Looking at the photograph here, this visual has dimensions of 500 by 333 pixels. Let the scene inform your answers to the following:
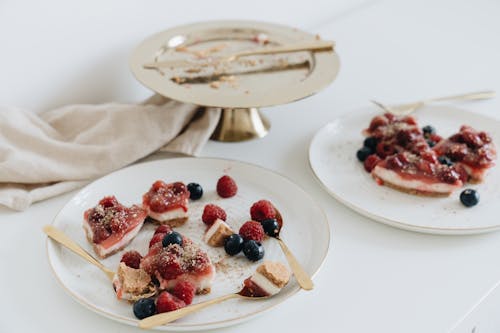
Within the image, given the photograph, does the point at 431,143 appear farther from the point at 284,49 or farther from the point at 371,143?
the point at 284,49

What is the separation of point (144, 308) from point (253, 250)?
0.23 meters

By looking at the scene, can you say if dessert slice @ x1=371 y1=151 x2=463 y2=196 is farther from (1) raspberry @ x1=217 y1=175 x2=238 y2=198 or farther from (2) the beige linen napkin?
(2) the beige linen napkin

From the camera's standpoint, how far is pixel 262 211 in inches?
46.5

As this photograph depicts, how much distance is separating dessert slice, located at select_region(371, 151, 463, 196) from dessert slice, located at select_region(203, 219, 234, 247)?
36 centimetres

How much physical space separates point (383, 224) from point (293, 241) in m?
0.20

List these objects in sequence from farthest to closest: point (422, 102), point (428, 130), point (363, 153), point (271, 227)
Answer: point (422, 102) → point (428, 130) → point (363, 153) → point (271, 227)

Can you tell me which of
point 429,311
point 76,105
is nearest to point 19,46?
point 76,105

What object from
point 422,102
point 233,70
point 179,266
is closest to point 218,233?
point 179,266

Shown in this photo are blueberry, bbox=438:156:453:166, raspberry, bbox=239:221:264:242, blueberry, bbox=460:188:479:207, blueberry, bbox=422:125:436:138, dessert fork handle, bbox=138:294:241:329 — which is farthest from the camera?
blueberry, bbox=422:125:436:138

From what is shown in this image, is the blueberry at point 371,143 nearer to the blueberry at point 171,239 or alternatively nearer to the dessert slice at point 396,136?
the dessert slice at point 396,136

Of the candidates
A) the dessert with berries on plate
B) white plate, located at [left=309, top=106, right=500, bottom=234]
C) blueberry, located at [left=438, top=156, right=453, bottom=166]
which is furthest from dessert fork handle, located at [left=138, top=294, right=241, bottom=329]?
blueberry, located at [left=438, top=156, right=453, bottom=166]

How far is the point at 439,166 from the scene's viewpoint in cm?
129

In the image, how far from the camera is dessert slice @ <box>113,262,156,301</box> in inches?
38.9

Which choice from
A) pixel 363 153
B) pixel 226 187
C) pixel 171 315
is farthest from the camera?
pixel 363 153
